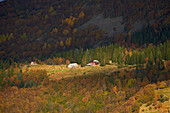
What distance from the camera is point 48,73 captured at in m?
152

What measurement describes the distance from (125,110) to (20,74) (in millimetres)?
112314

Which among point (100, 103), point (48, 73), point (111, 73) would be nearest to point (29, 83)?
point (48, 73)

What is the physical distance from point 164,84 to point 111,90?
100 feet

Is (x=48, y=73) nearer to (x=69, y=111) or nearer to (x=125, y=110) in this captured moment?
(x=69, y=111)

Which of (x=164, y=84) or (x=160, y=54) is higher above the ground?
(x=160, y=54)

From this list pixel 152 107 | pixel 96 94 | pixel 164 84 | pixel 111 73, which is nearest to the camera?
pixel 152 107

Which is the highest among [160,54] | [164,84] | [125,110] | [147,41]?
[147,41]

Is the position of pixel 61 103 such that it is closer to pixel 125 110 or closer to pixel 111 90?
pixel 111 90

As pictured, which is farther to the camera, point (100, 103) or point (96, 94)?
point (96, 94)

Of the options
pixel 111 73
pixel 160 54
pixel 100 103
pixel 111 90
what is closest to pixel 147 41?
pixel 160 54

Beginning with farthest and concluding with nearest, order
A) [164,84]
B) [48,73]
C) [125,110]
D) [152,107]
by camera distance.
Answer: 1. [48,73]
2. [164,84]
3. [125,110]
4. [152,107]

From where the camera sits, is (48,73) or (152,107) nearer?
(152,107)

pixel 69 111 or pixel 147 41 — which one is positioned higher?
pixel 147 41

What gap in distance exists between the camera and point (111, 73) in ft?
394
